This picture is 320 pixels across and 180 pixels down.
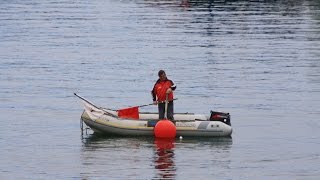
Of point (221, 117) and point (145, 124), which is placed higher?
point (221, 117)

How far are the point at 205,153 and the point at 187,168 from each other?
283cm

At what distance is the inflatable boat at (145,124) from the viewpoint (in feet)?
131

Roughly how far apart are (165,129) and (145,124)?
963 millimetres

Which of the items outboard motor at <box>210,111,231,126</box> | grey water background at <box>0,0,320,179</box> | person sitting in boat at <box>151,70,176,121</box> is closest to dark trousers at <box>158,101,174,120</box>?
person sitting in boat at <box>151,70,176,121</box>

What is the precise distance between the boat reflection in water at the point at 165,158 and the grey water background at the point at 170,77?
0.05 m

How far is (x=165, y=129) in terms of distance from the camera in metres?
39.4

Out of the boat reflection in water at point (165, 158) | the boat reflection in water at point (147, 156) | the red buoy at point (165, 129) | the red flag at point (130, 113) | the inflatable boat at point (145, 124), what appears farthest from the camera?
the red flag at point (130, 113)

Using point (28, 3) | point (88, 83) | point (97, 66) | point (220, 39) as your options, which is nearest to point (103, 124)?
point (88, 83)

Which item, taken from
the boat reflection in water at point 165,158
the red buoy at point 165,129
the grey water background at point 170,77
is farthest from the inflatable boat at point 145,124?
the boat reflection in water at point 165,158

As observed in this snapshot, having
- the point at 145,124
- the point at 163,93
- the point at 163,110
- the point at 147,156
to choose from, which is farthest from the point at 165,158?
the point at 163,93

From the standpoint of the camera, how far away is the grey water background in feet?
118

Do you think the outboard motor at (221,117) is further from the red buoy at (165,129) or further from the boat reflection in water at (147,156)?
the red buoy at (165,129)

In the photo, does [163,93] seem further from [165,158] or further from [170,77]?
[170,77]

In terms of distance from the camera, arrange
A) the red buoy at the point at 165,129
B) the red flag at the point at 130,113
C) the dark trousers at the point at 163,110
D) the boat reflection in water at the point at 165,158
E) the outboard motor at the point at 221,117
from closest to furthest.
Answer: the boat reflection in water at the point at 165,158, the red buoy at the point at 165,129, the dark trousers at the point at 163,110, the outboard motor at the point at 221,117, the red flag at the point at 130,113
